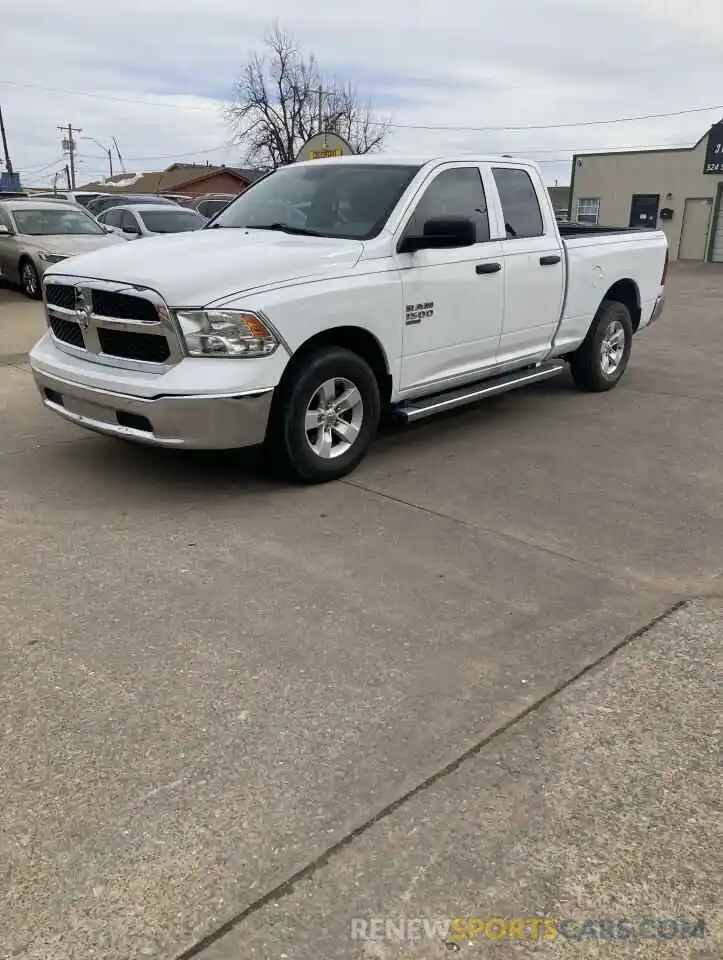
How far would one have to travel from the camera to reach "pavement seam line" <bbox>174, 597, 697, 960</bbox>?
2.07 metres

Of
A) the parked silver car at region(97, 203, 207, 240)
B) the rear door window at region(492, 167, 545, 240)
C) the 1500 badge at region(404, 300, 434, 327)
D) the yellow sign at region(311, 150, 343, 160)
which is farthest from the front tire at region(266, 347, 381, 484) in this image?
the yellow sign at region(311, 150, 343, 160)

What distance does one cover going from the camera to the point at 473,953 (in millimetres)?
2031

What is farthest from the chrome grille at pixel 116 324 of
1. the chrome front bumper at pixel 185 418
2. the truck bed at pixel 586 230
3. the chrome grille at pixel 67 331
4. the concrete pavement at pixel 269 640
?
the truck bed at pixel 586 230

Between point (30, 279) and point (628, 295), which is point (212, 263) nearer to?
point (628, 295)

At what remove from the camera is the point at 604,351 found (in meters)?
7.83

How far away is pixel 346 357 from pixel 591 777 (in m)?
3.04

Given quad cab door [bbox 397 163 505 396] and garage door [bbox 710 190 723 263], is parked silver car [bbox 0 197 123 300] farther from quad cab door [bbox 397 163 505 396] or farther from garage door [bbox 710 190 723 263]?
garage door [bbox 710 190 723 263]

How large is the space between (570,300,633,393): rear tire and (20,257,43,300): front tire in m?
9.74

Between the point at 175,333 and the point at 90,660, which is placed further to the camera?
the point at 175,333

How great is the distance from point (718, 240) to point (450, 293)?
31.2 m

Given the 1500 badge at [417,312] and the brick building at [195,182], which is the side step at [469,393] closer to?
the 1500 badge at [417,312]

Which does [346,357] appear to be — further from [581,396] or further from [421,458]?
[581,396]

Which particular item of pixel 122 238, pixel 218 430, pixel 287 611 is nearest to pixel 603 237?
pixel 218 430

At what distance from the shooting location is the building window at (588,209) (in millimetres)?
35688
